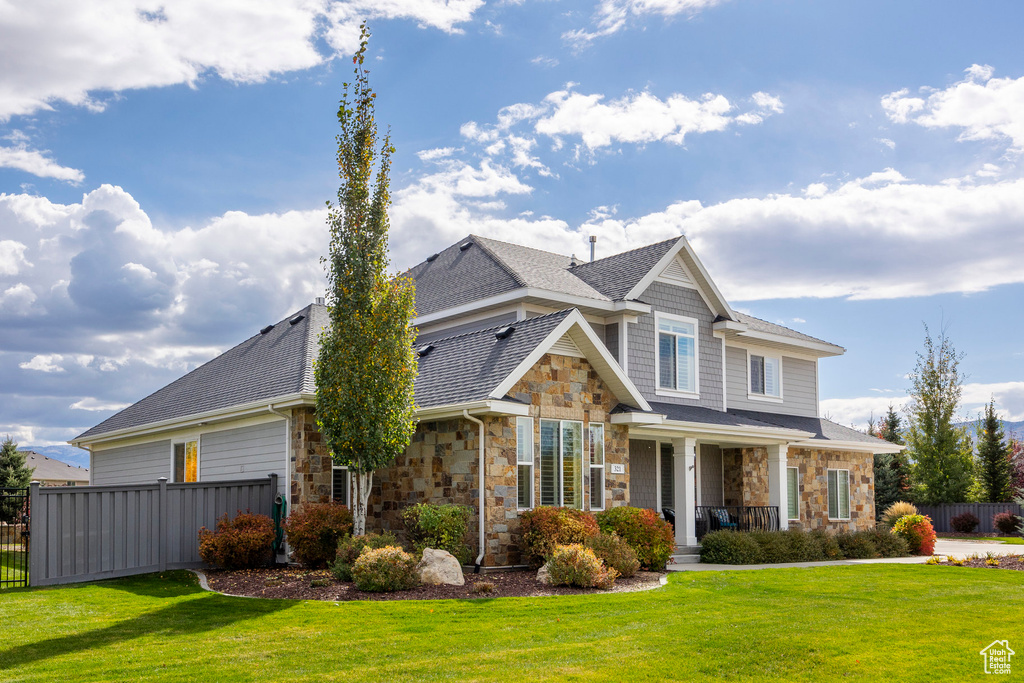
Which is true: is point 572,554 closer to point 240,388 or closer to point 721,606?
point 721,606

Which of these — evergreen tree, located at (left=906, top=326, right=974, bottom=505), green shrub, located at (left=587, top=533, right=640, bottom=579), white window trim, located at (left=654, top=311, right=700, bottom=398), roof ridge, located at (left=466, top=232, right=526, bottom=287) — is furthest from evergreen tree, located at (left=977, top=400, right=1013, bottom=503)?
green shrub, located at (left=587, top=533, right=640, bottom=579)

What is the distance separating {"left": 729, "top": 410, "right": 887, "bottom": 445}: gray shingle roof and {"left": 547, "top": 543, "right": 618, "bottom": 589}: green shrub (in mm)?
11536

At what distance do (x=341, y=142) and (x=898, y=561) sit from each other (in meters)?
15.3

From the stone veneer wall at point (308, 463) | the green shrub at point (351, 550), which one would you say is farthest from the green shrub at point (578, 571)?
the stone veneer wall at point (308, 463)

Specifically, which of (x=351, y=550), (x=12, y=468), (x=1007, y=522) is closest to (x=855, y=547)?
(x=351, y=550)

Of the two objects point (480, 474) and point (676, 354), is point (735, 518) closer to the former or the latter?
point (676, 354)

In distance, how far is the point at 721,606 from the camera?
12055 millimetres

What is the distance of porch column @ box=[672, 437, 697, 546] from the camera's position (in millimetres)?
19844

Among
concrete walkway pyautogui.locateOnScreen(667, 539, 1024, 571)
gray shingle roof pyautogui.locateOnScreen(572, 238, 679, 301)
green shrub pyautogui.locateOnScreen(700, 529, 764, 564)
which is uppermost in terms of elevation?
gray shingle roof pyautogui.locateOnScreen(572, 238, 679, 301)

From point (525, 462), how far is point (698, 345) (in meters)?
8.87

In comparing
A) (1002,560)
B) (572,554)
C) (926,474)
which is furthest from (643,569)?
(926,474)

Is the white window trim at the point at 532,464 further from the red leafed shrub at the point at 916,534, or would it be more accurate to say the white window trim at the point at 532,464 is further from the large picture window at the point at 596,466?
the red leafed shrub at the point at 916,534

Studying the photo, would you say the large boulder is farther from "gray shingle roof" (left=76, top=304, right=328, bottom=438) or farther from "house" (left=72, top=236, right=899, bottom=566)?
"gray shingle roof" (left=76, top=304, right=328, bottom=438)

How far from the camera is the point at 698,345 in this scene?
23297 millimetres
